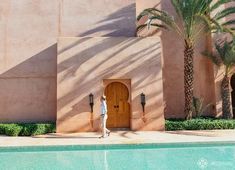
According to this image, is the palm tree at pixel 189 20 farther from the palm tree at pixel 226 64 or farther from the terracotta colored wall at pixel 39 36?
the terracotta colored wall at pixel 39 36

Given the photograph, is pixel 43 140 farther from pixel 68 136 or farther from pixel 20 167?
pixel 20 167

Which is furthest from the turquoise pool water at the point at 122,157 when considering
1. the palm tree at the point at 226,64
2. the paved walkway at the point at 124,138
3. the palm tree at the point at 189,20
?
the palm tree at the point at 226,64

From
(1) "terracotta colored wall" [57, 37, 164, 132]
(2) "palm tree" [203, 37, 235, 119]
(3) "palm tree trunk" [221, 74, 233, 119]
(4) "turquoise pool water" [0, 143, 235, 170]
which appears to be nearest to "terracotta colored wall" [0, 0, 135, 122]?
(1) "terracotta colored wall" [57, 37, 164, 132]

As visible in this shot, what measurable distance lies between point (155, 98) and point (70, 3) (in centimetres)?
698

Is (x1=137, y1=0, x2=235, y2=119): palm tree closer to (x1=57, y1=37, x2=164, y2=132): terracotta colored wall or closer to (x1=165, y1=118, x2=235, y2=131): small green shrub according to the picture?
(x1=165, y1=118, x2=235, y2=131): small green shrub

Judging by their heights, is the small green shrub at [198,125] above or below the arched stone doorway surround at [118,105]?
below

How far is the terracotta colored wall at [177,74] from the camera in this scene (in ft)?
60.8

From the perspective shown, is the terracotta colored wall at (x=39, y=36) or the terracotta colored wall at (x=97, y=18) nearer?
the terracotta colored wall at (x=39, y=36)

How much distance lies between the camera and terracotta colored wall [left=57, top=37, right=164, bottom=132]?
50.1 feet

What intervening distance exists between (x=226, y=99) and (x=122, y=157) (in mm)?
8957

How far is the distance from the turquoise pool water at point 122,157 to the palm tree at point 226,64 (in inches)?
225

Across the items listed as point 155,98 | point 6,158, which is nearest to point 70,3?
point 155,98

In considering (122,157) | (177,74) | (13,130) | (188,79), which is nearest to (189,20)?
(188,79)

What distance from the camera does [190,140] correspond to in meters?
12.0
